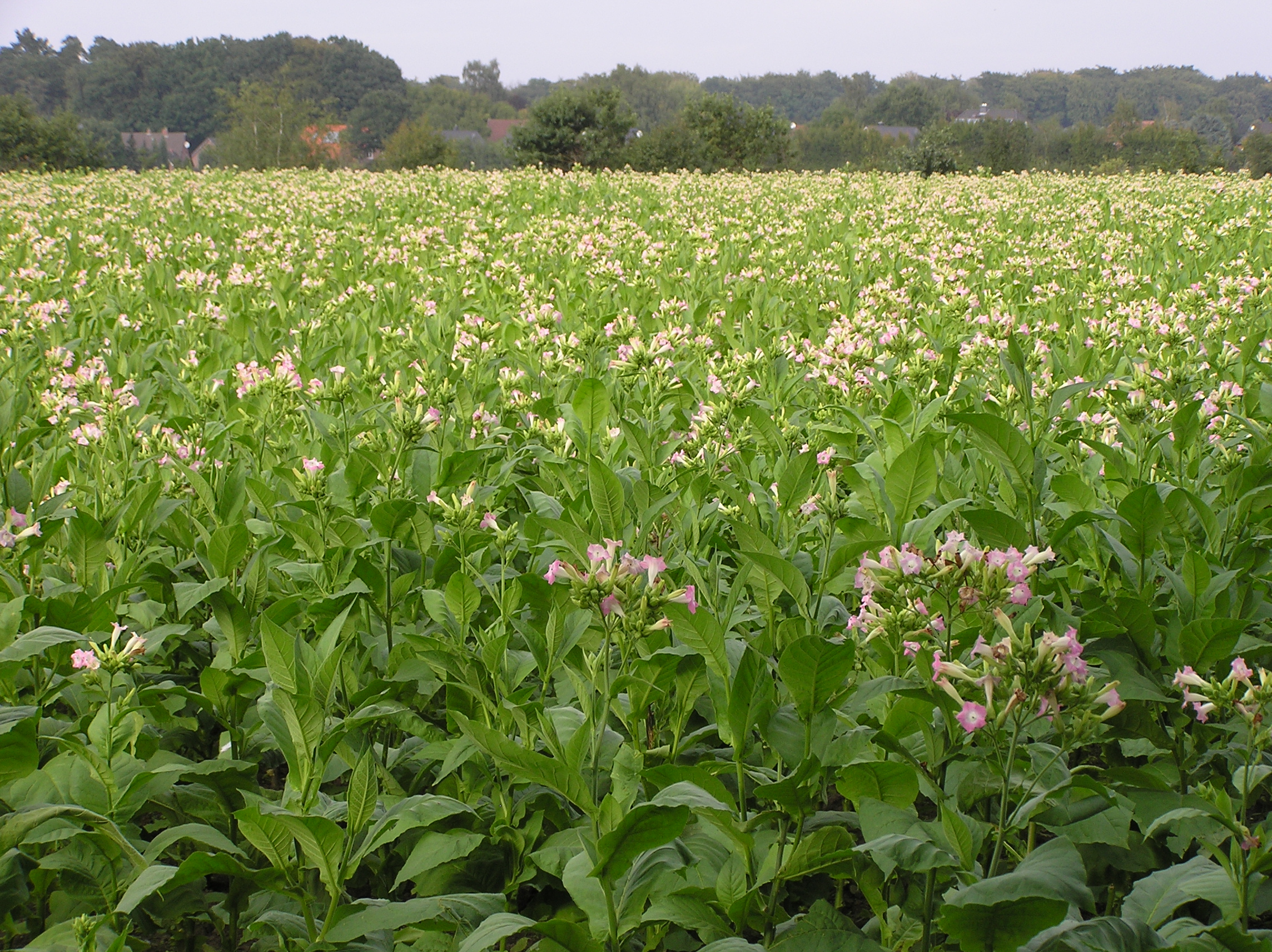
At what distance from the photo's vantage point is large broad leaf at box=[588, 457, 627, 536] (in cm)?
222

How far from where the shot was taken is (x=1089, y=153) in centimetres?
4784

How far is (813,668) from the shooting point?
1460 mm

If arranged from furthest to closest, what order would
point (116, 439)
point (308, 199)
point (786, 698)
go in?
point (308, 199) → point (116, 439) → point (786, 698)

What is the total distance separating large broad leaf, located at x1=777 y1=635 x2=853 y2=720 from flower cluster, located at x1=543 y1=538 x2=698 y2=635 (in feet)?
0.87

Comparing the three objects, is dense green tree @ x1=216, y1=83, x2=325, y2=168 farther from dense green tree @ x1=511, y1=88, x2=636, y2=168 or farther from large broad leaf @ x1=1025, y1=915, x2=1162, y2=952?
large broad leaf @ x1=1025, y1=915, x2=1162, y2=952

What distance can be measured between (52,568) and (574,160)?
31.1 m

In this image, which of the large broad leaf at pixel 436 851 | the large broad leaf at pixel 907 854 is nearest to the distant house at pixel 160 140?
the large broad leaf at pixel 436 851

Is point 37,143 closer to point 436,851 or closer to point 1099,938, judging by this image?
point 436,851

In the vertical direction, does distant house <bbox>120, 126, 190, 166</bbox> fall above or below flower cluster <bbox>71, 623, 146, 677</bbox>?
above

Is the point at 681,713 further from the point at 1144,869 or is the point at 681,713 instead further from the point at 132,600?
the point at 132,600

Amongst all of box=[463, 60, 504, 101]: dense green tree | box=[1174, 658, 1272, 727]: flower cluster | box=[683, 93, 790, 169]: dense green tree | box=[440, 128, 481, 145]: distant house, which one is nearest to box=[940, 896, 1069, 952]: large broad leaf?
box=[1174, 658, 1272, 727]: flower cluster

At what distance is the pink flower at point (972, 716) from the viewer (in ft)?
4.75

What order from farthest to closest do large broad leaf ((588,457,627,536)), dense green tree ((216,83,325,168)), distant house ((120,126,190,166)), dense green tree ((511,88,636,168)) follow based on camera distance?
1. distant house ((120,126,190,166))
2. dense green tree ((216,83,325,168))
3. dense green tree ((511,88,636,168))
4. large broad leaf ((588,457,627,536))

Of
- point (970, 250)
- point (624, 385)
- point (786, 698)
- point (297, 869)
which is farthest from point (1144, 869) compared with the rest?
point (970, 250)
